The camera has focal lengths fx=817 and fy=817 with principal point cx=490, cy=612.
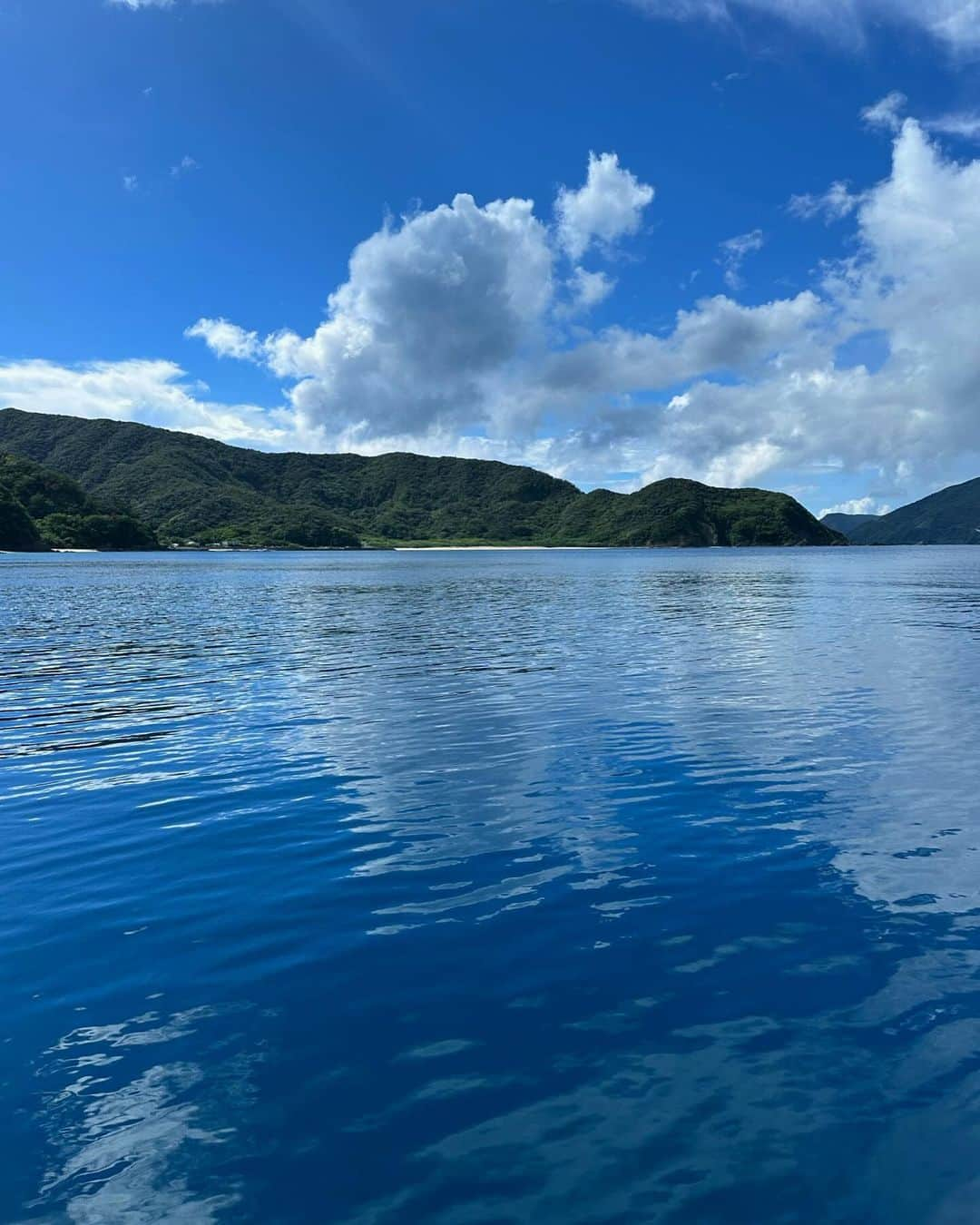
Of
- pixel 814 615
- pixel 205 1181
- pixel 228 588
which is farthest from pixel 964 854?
pixel 228 588

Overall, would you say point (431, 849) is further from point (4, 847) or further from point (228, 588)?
point (228, 588)

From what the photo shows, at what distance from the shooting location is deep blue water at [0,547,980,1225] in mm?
8742

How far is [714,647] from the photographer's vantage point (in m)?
54.7

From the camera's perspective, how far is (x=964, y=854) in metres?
18.0

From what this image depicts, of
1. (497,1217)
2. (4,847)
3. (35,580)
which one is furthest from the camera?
(35,580)

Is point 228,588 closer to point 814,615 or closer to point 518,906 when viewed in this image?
point 814,615

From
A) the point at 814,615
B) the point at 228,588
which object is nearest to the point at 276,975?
the point at 814,615

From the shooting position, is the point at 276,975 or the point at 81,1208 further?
the point at 276,975

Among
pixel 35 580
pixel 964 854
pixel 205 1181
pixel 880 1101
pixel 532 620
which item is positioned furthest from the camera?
pixel 35 580

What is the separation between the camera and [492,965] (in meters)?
13.3

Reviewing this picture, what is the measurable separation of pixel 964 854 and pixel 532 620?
58739 mm

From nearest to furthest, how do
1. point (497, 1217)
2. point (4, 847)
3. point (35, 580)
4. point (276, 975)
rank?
point (497, 1217), point (276, 975), point (4, 847), point (35, 580)

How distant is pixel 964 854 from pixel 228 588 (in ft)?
400

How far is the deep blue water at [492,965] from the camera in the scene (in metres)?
8.74
